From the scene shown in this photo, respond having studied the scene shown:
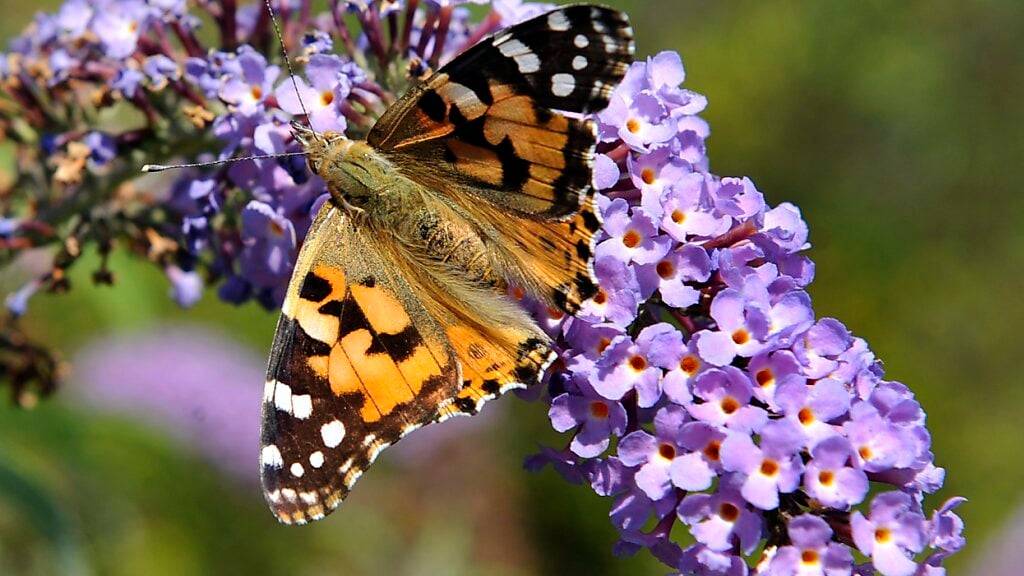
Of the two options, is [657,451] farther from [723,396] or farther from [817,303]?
[817,303]

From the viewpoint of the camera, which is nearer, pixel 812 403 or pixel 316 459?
pixel 812 403

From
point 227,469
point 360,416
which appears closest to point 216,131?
point 360,416

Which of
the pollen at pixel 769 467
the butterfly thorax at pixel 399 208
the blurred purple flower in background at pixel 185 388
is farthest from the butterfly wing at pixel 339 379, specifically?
the blurred purple flower in background at pixel 185 388

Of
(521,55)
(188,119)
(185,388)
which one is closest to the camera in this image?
(521,55)

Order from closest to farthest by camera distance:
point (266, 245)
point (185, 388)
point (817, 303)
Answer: point (266, 245) < point (185, 388) < point (817, 303)

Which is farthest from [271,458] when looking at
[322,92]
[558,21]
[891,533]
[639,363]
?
[891,533]

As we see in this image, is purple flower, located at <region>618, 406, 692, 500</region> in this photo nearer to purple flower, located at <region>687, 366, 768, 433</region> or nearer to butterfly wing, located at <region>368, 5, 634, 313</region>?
purple flower, located at <region>687, 366, 768, 433</region>
